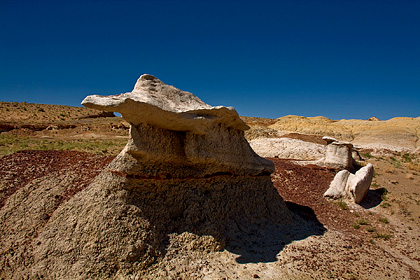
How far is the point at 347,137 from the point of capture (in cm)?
3170

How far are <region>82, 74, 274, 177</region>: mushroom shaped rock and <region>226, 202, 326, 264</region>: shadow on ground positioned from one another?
129 cm

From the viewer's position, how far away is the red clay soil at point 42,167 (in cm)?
618

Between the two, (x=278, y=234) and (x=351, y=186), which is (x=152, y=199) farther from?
(x=351, y=186)

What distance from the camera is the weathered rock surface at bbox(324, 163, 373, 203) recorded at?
28.7ft

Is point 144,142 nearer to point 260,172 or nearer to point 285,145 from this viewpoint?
point 260,172

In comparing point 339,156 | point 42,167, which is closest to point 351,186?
point 339,156

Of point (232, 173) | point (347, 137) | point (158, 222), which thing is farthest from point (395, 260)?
point (347, 137)

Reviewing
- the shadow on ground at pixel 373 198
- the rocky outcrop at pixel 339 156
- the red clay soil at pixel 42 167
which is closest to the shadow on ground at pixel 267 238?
the shadow on ground at pixel 373 198

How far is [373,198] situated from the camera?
30.8 ft

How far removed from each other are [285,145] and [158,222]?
46.4 ft

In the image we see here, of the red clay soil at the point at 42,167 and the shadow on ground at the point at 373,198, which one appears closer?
the red clay soil at the point at 42,167

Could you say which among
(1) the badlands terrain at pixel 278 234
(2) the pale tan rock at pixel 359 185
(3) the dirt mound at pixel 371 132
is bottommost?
(1) the badlands terrain at pixel 278 234

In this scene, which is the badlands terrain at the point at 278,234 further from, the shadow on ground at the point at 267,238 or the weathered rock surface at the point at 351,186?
the weathered rock surface at the point at 351,186

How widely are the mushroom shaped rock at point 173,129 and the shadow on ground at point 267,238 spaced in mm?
1294
